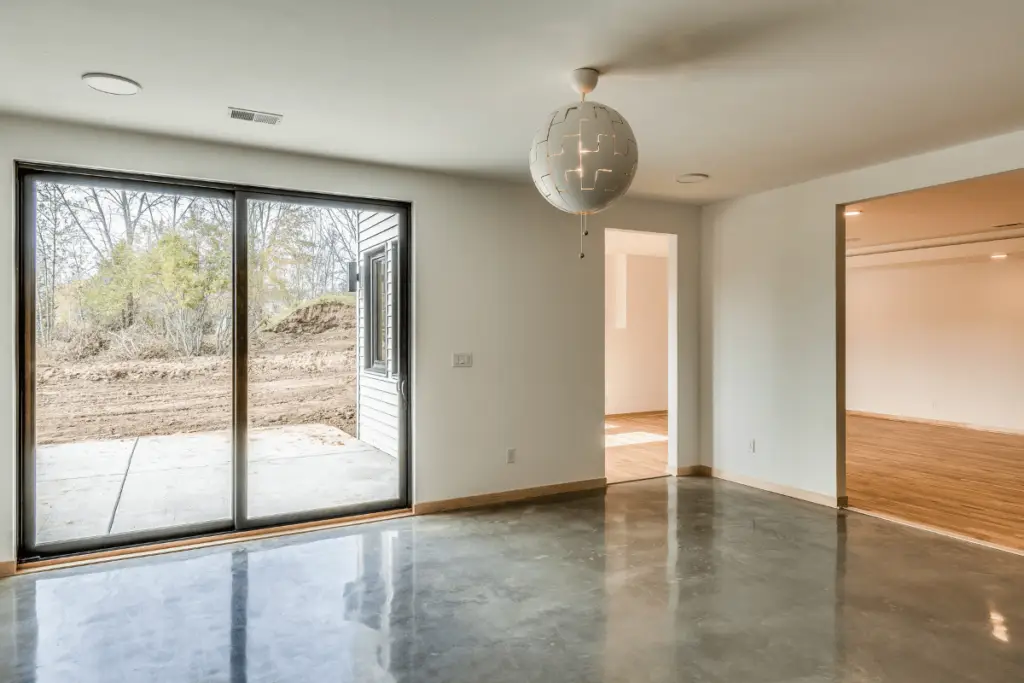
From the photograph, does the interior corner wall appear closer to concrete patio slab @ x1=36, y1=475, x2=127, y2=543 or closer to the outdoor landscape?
the outdoor landscape

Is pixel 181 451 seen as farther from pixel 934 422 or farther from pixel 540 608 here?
pixel 934 422

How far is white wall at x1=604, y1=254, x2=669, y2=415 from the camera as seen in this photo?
406 inches

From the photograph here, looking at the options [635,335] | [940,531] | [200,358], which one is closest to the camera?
[200,358]

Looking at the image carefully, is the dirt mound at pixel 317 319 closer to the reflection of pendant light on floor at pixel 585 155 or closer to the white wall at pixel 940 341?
the reflection of pendant light on floor at pixel 585 155

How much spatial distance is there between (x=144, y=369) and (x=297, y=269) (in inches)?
46.4

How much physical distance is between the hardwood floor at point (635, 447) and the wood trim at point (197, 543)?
236cm

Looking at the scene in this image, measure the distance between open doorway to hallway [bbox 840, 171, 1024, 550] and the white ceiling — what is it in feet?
7.33

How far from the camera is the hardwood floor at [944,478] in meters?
4.58

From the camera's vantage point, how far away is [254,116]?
3555 mm

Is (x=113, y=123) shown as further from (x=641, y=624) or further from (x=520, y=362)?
(x=641, y=624)

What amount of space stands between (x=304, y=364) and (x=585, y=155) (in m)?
2.84

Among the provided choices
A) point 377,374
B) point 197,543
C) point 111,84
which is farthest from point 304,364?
point 111,84

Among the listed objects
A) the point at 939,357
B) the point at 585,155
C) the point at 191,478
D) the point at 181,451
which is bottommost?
the point at 191,478

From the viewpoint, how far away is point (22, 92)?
10.4ft
